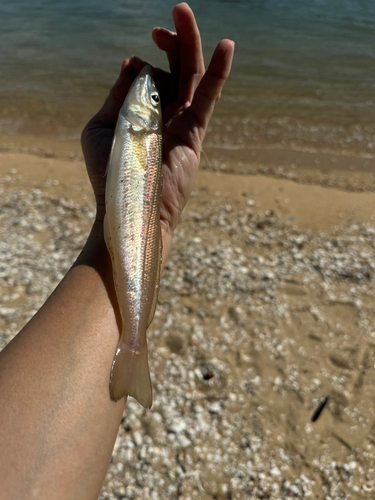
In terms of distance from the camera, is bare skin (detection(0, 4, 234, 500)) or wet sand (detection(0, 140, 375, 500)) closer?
bare skin (detection(0, 4, 234, 500))

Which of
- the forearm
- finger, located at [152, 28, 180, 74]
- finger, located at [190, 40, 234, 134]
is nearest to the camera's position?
the forearm

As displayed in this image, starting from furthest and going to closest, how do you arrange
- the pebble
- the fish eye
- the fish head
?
the pebble, the fish eye, the fish head

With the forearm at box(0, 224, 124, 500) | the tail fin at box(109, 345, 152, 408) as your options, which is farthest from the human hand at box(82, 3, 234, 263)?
the tail fin at box(109, 345, 152, 408)

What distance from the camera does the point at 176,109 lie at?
3574mm

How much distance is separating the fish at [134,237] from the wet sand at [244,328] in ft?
4.52

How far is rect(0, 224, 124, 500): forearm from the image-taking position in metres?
1.61

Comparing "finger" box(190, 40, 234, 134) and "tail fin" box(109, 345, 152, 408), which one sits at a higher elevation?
"finger" box(190, 40, 234, 134)

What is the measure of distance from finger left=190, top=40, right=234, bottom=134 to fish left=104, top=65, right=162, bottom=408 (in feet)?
2.63

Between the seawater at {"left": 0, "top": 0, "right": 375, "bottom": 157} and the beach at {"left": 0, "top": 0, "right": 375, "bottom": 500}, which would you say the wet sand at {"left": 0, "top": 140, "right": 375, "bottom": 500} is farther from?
the seawater at {"left": 0, "top": 0, "right": 375, "bottom": 157}

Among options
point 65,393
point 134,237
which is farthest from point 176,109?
point 65,393

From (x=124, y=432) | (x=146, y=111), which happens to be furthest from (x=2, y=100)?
(x=124, y=432)

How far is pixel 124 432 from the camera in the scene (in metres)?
3.14

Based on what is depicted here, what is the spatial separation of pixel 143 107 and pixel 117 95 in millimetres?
805

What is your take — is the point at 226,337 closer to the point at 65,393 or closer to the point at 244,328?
the point at 244,328
